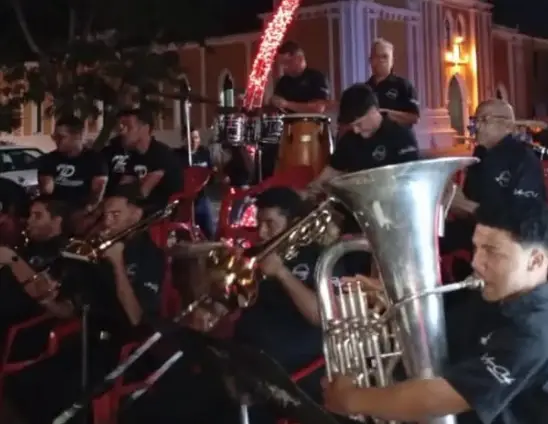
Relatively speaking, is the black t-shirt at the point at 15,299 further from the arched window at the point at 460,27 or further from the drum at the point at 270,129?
the arched window at the point at 460,27

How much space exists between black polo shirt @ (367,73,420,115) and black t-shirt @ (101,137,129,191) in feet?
5.87

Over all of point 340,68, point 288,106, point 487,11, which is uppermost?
point 487,11

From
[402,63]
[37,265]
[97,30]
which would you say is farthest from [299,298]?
[402,63]

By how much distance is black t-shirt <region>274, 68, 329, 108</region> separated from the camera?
730 cm

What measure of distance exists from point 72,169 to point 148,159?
2.10 feet

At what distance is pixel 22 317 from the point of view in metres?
4.94

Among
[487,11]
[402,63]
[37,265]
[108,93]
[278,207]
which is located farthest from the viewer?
[487,11]

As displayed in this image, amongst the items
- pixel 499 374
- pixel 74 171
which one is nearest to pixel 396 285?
pixel 499 374

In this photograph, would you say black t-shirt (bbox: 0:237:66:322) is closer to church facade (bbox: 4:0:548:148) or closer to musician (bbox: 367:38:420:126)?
musician (bbox: 367:38:420:126)

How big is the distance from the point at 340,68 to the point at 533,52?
44.4 ft

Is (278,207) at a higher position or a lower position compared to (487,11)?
lower

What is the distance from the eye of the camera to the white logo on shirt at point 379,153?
5.35 m

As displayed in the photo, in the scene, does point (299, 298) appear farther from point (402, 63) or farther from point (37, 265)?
point (402, 63)

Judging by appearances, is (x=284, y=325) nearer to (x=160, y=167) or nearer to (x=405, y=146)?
(x=405, y=146)
